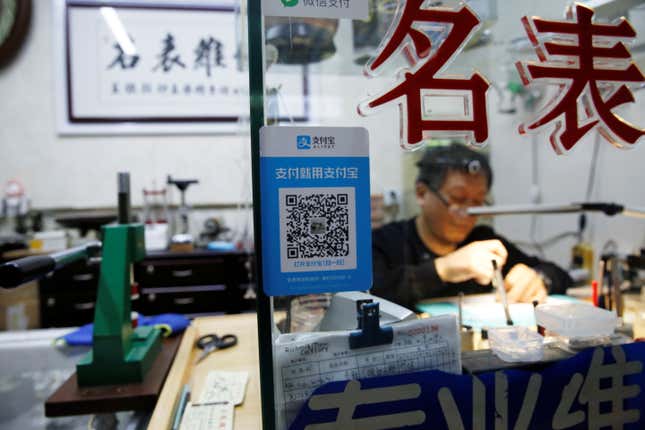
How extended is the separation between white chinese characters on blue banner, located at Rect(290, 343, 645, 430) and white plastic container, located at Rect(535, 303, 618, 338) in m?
0.03

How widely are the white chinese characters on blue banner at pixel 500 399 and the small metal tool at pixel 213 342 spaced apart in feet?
1.97

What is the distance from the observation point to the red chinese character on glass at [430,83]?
548mm

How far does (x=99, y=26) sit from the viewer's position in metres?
3.02

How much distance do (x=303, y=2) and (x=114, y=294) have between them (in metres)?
0.69

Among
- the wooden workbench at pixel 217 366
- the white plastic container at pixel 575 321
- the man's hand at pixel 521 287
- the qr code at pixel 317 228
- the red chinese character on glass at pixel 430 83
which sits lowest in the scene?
the wooden workbench at pixel 217 366

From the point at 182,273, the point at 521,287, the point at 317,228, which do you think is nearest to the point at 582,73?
the point at 521,287

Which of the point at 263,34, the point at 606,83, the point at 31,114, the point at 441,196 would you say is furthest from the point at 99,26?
the point at 606,83

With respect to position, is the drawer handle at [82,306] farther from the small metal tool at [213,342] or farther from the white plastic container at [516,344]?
the white plastic container at [516,344]

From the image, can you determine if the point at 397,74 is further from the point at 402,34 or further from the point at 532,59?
the point at 532,59

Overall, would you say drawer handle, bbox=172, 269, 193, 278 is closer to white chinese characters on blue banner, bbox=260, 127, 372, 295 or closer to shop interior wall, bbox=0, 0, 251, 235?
shop interior wall, bbox=0, 0, 251, 235

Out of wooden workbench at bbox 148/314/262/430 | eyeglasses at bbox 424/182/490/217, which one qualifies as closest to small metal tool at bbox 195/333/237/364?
wooden workbench at bbox 148/314/262/430

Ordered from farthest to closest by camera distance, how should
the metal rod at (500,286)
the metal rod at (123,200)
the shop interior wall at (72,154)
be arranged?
the shop interior wall at (72,154) < the metal rod at (123,200) < the metal rod at (500,286)

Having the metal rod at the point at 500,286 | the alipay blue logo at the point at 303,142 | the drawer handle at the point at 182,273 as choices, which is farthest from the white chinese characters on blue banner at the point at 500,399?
the drawer handle at the point at 182,273

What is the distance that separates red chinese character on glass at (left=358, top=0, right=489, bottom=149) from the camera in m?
0.55
